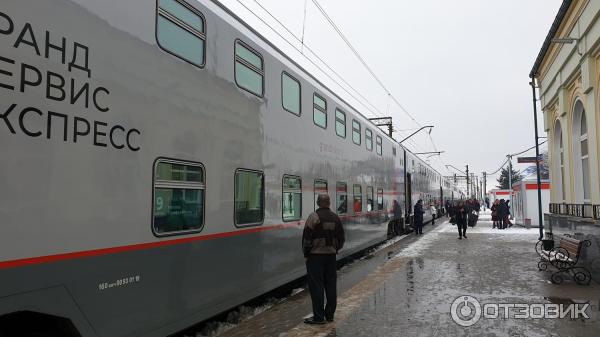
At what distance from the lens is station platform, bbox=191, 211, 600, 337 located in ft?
18.8

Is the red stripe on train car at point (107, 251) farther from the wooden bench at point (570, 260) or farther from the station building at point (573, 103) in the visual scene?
the station building at point (573, 103)

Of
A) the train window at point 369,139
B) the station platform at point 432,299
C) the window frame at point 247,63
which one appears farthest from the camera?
the train window at point 369,139

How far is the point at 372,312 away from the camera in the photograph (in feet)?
21.5

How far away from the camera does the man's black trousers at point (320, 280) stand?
19.5 feet

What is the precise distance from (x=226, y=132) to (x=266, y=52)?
5.96ft

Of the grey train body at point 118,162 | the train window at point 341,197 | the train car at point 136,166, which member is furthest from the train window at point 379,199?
the grey train body at point 118,162

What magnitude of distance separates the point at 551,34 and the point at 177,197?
11649 millimetres

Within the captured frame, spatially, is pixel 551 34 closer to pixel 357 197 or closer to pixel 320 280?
pixel 357 197

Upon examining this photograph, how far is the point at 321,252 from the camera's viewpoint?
5.91m

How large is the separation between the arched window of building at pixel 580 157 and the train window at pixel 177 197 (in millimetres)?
10237

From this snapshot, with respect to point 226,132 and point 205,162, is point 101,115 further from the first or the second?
point 226,132

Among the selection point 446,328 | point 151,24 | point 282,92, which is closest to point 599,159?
point 446,328

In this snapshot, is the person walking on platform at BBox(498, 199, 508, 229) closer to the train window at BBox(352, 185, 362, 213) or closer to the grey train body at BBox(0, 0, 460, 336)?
the train window at BBox(352, 185, 362, 213)

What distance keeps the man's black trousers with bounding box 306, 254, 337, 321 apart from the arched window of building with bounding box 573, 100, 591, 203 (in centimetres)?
853
